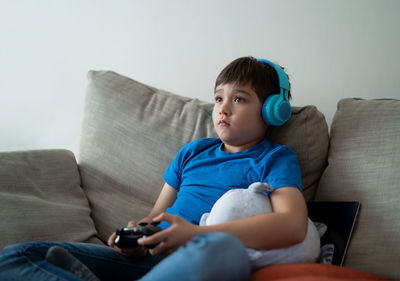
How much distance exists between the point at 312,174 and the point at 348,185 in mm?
132

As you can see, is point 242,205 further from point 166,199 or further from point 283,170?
point 166,199

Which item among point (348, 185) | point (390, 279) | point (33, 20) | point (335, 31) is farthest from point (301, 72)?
point (33, 20)

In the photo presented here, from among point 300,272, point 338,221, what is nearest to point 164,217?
point 300,272

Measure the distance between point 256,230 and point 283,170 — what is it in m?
0.23

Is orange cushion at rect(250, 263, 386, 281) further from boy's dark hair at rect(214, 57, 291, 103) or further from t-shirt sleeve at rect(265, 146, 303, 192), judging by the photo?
boy's dark hair at rect(214, 57, 291, 103)

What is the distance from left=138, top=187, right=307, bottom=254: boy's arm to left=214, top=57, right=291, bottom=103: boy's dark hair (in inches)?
16.1

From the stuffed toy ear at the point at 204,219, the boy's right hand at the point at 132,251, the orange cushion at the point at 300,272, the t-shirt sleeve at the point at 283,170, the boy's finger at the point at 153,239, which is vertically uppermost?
the t-shirt sleeve at the point at 283,170

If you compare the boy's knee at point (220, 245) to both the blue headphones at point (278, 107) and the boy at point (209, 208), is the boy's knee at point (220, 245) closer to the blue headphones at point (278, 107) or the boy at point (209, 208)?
the boy at point (209, 208)

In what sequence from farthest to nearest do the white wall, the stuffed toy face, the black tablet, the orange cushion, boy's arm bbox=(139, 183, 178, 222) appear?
the white wall
boy's arm bbox=(139, 183, 178, 222)
the black tablet
the stuffed toy face
the orange cushion

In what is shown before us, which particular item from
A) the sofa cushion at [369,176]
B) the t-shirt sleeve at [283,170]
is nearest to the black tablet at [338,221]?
the sofa cushion at [369,176]

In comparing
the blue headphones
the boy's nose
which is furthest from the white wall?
the boy's nose

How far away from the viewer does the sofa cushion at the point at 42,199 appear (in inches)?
44.8

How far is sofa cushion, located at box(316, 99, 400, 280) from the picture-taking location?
1.04 metres

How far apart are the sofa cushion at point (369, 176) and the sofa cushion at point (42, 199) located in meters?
0.83
